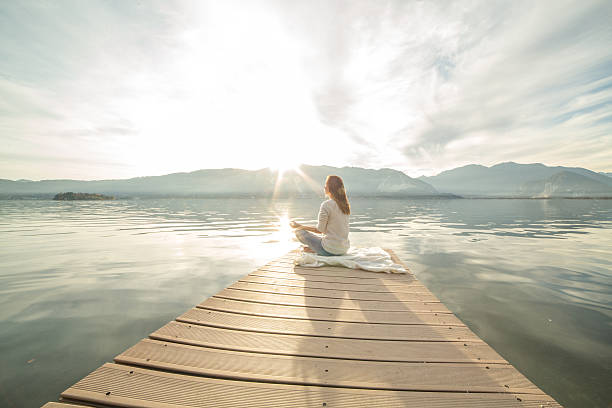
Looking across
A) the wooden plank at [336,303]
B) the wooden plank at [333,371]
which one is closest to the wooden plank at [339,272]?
the wooden plank at [336,303]

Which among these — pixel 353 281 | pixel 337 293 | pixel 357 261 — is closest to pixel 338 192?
pixel 357 261

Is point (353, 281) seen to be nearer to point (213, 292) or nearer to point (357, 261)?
point (357, 261)

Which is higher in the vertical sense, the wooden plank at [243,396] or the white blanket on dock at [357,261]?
the white blanket on dock at [357,261]

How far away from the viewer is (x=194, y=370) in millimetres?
2521

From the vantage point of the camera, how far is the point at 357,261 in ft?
21.7

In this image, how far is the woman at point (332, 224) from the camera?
6207 mm

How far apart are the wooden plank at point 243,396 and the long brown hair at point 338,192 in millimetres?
4268

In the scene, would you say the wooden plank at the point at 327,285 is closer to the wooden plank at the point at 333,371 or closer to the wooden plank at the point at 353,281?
the wooden plank at the point at 353,281

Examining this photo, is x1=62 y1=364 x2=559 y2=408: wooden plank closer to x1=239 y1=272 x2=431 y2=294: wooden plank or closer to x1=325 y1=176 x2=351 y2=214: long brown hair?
x1=239 y1=272 x2=431 y2=294: wooden plank

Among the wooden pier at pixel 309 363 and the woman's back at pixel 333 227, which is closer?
the wooden pier at pixel 309 363

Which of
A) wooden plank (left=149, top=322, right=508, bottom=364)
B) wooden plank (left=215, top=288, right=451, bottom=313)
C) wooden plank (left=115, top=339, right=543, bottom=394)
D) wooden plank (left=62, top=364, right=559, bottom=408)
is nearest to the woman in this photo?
wooden plank (left=215, top=288, right=451, bottom=313)

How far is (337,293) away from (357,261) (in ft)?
6.59

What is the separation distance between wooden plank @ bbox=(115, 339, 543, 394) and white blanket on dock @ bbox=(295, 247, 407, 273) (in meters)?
3.51

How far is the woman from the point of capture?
621 centimetres
